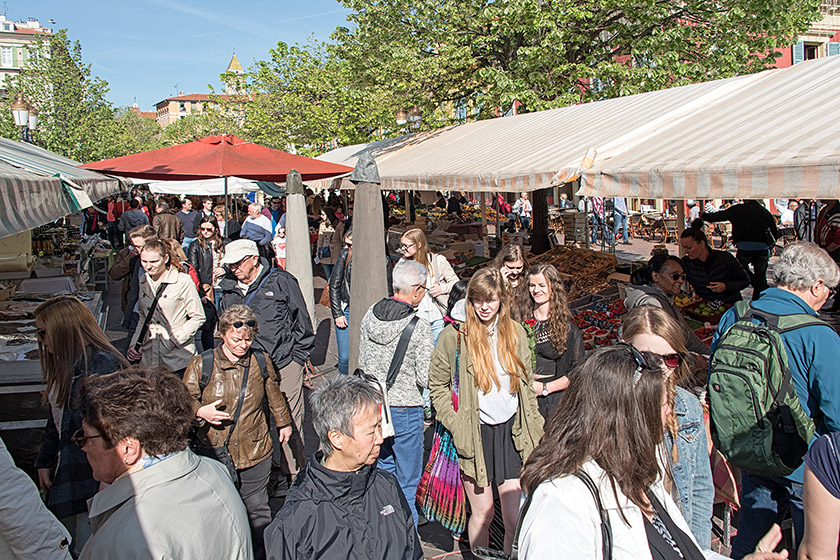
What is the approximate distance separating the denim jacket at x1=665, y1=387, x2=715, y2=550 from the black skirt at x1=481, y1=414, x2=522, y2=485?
1.02m

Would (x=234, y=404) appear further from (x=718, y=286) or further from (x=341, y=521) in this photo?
(x=718, y=286)

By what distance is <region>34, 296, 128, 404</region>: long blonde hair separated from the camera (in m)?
3.41

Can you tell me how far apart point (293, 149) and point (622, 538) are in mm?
27870

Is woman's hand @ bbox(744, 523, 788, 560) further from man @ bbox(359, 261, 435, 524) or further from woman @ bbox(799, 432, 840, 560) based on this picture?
man @ bbox(359, 261, 435, 524)

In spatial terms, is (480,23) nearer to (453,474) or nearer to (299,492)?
(453,474)

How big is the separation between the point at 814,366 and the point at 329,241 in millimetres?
9408

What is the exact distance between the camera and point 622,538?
178 centimetres

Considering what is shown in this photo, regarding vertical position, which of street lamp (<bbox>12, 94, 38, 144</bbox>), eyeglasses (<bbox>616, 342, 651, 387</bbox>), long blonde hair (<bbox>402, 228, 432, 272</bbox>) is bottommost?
eyeglasses (<bbox>616, 342, 651, 387</bbox>)

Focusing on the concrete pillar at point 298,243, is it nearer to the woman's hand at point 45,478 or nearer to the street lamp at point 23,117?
the woman's hand at point 45,478

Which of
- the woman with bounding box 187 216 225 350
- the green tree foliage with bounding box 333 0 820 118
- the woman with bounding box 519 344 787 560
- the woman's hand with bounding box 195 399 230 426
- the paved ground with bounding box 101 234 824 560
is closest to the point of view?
the woman with bounding box 519 344 787 560

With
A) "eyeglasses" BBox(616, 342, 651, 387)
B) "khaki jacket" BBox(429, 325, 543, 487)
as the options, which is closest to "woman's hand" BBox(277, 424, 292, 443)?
"khaki jacket" BBox(429, 325, 543, 487)

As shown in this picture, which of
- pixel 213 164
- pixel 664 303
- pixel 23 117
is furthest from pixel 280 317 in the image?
pixel 23 117

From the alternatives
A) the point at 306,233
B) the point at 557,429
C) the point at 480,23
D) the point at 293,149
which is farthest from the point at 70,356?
the point at 293,149

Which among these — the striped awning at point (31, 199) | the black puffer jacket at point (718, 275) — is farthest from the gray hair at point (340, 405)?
the black puffer jacket at point (718, 275)
